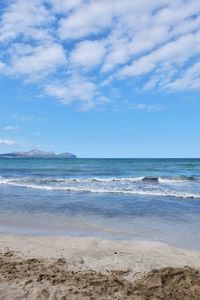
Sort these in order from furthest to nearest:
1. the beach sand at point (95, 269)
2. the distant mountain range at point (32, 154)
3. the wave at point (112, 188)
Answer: the distant mountain range at point (32, 154) < the wave at point (112, 188) < the beach sand at point (95, 269)

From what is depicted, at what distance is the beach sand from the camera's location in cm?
444

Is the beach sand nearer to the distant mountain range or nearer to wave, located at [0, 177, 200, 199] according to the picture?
wave, located at [0, 177, 200, 199]

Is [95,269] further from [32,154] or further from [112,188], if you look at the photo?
[32,154]

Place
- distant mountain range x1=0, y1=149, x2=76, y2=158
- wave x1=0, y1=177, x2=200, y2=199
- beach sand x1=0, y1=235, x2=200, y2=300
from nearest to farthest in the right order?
1. beach sand x1=0, y1=235, x2=200, y2=300
2. wave x1=0, y1=177, x2=200, y2=199
3. distant mountain range x1=0, y1=149, x2=76, y2=158

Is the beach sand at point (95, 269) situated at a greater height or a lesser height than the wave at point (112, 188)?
lesser

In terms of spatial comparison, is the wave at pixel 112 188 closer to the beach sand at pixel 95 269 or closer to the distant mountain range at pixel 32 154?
the beach sand at pixel 95 269

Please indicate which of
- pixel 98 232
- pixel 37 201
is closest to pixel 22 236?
pixel 98 232

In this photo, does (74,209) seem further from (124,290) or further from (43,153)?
(43,153)

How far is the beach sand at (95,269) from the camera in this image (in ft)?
14.6

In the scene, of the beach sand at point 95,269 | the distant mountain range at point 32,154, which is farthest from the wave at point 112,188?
the distant mountain range at point 32,154

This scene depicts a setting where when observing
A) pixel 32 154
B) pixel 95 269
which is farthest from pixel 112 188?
pixel 32 154

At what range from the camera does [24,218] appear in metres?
9.88

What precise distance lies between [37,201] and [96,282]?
932cm

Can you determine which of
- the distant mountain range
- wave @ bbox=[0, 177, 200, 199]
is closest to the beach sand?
wave @ bbox=[0, 177, 200, 199]
